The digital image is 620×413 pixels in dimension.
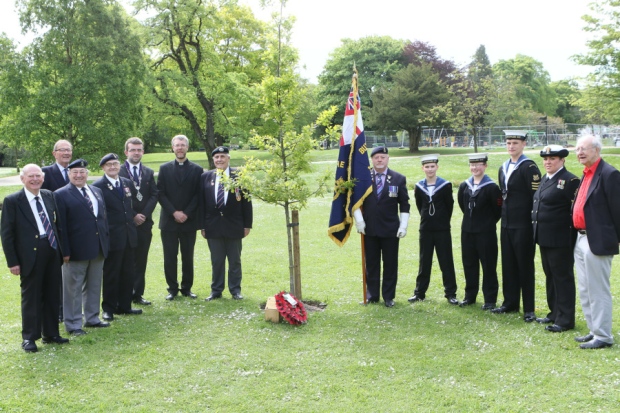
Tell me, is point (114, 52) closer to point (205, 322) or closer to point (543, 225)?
point (205, 322)

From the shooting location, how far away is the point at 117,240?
7898 mm

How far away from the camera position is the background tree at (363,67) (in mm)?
60469

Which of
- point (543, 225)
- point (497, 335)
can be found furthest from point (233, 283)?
point (543, 225)

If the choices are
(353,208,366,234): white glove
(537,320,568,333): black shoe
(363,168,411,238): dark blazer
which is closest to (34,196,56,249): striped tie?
(353,208,366,234): white glove

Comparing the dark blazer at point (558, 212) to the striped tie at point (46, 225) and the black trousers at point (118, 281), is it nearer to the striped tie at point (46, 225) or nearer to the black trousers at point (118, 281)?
the black trousers at point (118, 281)

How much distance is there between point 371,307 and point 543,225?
2740 millimetres

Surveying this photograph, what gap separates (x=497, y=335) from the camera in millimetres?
6895

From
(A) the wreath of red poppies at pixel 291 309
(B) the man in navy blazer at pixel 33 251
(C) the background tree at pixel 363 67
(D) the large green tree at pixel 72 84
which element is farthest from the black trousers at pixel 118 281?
(C) the background tree at pixel 363 67

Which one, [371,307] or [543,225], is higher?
[543,225]

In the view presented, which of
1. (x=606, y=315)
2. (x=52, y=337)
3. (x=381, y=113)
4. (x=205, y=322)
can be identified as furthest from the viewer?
(x=381, y=113)

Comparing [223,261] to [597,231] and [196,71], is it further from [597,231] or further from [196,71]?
[196,71]

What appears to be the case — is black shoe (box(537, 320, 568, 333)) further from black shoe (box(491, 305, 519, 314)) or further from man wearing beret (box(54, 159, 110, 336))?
man wearing beret (box(54, 159, 110, 336))

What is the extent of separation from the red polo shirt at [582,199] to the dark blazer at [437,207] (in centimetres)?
215

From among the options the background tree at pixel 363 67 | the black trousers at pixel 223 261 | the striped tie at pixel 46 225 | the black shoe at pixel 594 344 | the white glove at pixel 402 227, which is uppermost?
the background tree at pixel 363 67
